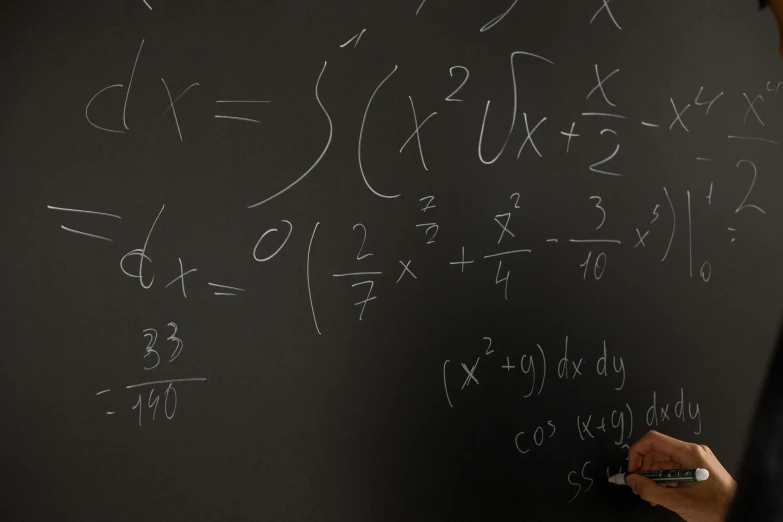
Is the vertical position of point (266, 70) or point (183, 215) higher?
point (266, 70)

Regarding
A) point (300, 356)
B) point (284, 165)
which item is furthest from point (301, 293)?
point (284, 165)

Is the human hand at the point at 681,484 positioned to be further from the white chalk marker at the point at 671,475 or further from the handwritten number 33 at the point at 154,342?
the handwritten number 33 at the point at 154,342

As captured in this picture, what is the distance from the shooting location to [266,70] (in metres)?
1.25

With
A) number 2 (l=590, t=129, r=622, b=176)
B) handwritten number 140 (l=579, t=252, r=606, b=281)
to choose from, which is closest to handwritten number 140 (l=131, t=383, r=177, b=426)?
handwritten number 140 (l=579, t=252, r=606, b=281)

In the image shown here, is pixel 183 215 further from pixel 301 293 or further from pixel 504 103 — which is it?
pixel 504 103

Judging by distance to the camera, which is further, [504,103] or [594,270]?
[594,270]

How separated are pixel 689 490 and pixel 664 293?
52 cm

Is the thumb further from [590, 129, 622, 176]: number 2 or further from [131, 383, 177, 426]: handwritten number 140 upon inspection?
[131, 383, 177, 426]: handwritten number 140

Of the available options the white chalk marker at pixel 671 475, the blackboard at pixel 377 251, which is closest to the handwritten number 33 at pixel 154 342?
the blackboard at pixel 377 251

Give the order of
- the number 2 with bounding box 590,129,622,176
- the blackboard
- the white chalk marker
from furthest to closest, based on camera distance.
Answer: the number 2 with bounding box 590,129,622,176
the white chalk marker
the blackboard

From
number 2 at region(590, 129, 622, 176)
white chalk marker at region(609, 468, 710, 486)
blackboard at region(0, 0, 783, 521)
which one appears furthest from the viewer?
number 2 at region(590, 129, 622, 176)

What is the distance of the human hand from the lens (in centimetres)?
152

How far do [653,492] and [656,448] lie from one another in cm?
11

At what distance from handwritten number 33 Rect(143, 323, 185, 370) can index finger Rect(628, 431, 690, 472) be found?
1.22m
